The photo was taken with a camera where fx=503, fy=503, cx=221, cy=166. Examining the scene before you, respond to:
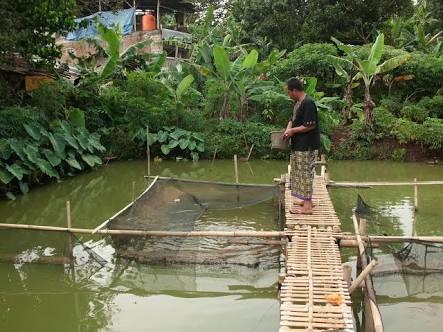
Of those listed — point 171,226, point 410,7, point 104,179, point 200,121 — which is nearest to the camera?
point 171,226

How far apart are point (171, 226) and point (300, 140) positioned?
161 cm

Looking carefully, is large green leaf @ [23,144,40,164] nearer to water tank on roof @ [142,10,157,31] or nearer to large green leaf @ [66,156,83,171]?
A: large green leaf @ [66,156,83,171]

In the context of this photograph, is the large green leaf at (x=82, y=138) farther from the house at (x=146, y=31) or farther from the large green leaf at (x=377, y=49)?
the house at (x=146, y=31)

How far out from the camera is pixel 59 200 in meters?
8.38

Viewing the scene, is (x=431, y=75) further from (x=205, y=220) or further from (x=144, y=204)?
(x=144, y=204)

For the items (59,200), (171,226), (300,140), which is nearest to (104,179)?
(59,200)

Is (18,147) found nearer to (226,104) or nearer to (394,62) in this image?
(226,104)

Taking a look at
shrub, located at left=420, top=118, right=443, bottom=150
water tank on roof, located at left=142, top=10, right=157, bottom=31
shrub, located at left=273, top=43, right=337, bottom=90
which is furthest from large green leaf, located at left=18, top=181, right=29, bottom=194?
water tank on roof, located at left=142, top=10, right=157, bottom=31

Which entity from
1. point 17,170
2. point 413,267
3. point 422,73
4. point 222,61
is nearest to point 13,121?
point 17,170

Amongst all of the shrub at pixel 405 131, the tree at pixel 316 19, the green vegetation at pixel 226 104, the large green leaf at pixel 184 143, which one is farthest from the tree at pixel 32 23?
the tree at pixel 316 19

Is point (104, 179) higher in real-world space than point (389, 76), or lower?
lower

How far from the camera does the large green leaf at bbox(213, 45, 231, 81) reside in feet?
36.9

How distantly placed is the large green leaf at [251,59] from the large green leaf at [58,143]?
15.1ft

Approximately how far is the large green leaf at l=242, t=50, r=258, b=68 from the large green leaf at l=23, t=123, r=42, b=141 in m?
4.95
